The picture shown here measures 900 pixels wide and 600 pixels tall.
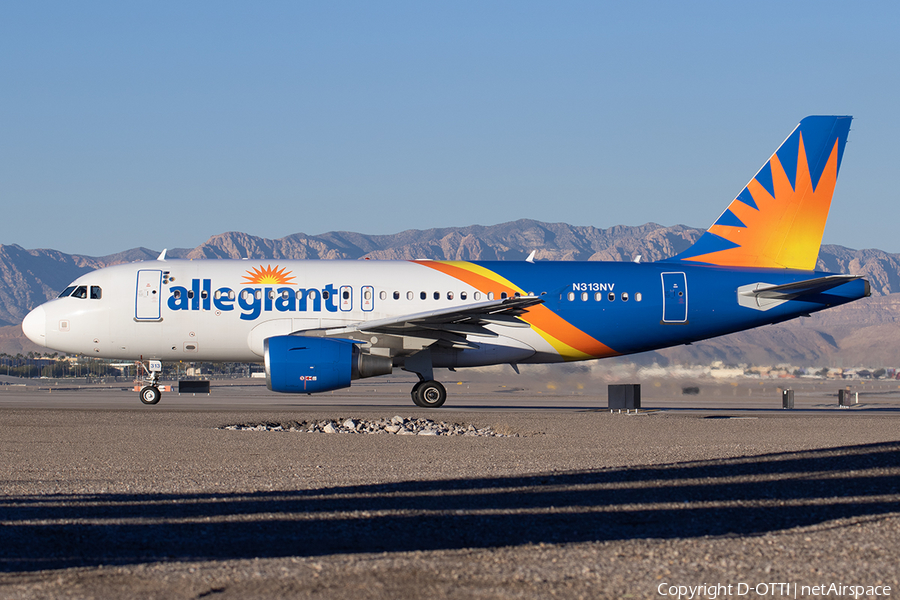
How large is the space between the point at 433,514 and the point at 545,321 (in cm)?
1804

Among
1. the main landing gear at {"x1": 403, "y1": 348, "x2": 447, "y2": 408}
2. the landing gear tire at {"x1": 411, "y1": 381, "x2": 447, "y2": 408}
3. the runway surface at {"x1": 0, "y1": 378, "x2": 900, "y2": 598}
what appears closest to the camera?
the runway surface at {"x1": 0, "y1": 378, "x2": 900, "y2": 598}

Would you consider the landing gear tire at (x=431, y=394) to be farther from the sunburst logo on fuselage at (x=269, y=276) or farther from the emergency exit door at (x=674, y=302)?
the emergency exit door at (x=674, y=302)

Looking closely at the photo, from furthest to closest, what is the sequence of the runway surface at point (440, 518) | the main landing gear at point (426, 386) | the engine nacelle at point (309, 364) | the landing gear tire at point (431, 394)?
the landing gear tire at point (431, 394) < the main landing gear at point (426, 386) < the engine nacelle at point (309, 364) < the runway surface at point (440, 518)

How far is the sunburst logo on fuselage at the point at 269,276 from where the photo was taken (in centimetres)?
2573

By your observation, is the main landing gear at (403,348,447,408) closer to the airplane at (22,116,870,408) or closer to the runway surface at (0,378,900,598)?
the airplane at (22,116,870,408)

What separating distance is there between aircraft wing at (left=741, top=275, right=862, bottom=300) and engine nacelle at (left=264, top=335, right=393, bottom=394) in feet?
38.3

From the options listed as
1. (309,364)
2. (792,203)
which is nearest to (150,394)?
(309,364)

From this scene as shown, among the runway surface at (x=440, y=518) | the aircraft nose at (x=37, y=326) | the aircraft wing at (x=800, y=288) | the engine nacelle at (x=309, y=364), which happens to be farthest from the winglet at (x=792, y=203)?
the aircraft nose at (x=37, y=326)

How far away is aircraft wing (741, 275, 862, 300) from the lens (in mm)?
25484

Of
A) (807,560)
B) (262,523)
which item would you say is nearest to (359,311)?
(262,523)

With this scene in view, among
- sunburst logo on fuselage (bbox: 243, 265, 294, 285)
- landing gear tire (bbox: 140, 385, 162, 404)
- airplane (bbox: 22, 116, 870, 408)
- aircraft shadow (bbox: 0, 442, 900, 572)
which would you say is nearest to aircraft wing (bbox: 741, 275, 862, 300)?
airplane (bbox: 22, 116, 870, 408)

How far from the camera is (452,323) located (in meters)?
24.8

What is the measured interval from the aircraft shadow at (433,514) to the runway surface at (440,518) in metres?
0.03

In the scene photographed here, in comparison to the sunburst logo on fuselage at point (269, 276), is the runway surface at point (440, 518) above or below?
below
